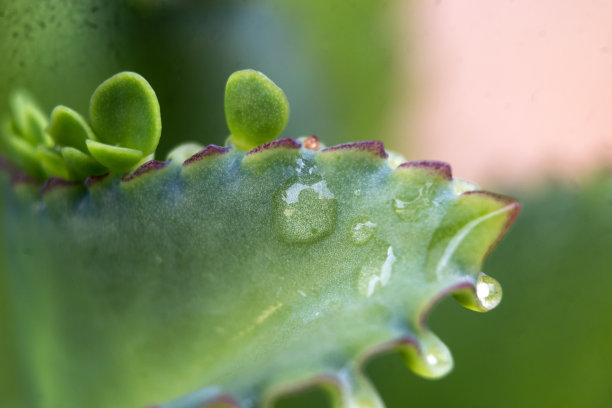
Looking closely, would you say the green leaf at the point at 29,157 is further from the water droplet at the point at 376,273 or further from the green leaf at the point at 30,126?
the water droplet at the point at 376,273

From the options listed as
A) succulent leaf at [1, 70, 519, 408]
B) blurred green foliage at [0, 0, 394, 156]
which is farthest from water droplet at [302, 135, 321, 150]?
blurred green foliage at [0, 0, 394, 156]

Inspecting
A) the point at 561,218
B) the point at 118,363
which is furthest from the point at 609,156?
the point at 118,363

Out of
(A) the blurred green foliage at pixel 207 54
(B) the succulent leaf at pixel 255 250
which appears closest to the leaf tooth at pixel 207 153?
(B) the succulent leaf at pixel 255 250

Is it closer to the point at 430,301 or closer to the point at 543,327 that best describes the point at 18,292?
the point at 430,301

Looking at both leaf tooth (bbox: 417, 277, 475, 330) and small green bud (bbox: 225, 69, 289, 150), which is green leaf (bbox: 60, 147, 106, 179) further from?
leaf tooth (bbox: 417, 277, 475, 330)

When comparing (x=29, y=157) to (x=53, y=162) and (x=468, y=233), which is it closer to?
(x=53, y=162)

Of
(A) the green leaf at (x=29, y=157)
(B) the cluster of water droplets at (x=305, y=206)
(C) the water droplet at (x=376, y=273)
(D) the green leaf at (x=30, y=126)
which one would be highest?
(D) the green leaf at (x=30, y=126)
